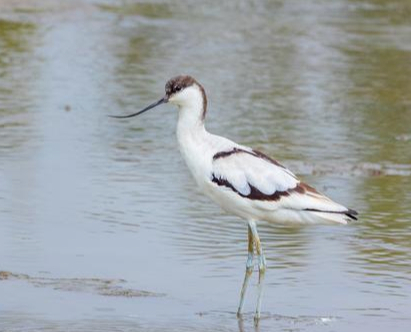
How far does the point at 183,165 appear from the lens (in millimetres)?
12555

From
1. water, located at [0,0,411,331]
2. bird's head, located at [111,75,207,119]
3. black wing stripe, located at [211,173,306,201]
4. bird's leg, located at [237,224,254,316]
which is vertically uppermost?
bird's head, located at [111,75,207,119]

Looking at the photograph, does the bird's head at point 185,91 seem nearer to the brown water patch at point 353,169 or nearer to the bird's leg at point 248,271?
the bird's leg at point 248,271

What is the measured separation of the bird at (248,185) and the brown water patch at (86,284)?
693mm

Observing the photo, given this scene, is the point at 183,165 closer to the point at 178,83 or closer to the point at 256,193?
the point at 178,83

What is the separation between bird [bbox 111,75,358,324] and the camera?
8531 mm

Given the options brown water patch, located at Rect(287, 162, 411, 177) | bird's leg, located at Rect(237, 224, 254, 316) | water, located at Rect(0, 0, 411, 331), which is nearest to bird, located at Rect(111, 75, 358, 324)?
bird's leg, located at Rect(237, 224, 254, 316)

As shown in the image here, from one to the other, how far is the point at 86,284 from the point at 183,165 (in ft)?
12.4

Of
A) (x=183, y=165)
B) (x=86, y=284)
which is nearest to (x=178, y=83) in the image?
(x=86, y=284)

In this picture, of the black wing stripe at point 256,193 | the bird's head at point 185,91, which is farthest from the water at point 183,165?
the bird's head at point 185,91

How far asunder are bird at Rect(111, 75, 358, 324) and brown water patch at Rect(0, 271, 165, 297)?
0.69 metres

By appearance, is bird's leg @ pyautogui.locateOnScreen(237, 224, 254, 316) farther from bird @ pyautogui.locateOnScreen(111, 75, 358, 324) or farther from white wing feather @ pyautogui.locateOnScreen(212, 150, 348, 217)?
white wing feather @ pyautogui.locateOnScreen(212, 150, 348, 217)

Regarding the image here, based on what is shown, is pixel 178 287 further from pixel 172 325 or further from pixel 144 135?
pixel 144 135

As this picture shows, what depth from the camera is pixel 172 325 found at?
8.15 meters

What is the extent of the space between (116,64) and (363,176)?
5842 millimetres
